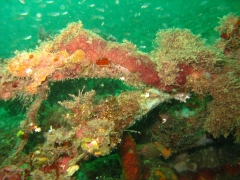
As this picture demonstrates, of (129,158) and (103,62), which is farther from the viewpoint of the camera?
(129,158)

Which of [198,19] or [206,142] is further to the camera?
[198,19]

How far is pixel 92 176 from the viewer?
5602 millimetres

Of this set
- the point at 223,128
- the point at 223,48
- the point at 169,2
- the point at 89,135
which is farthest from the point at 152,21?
the point at 89,135

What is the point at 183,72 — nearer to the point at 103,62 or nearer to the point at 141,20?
the point at 103,62

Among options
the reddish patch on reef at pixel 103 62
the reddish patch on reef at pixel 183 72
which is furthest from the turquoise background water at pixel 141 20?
the reddish patch on reef at pixel 103 62

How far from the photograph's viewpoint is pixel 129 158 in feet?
14.9

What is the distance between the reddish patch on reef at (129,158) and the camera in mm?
4512

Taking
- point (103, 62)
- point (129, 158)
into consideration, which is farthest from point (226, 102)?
point (103, 62)

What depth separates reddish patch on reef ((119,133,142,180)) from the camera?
178 inches

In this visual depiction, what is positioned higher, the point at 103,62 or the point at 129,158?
→ the point at 103,62

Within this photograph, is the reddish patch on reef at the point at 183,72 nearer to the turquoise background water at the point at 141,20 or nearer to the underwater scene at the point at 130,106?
the underwater scene at the point at 130,106

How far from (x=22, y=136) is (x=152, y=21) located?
22178 millimetres

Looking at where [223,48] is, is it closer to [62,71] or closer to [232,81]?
[232,81]

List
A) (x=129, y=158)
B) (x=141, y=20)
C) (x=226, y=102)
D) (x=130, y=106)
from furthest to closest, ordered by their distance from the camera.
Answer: (x=141, y=20), (x=129, y=158), (x=226, y=102), (x=130, y=106)
